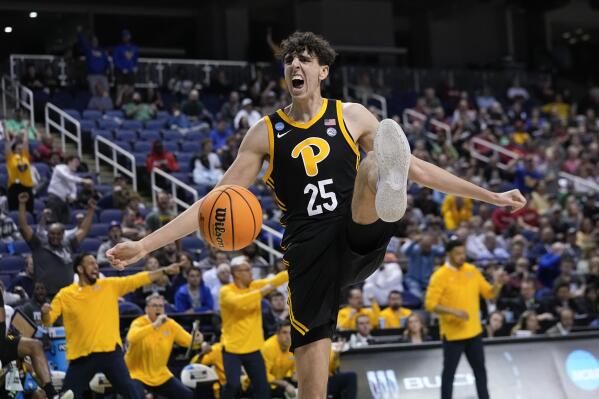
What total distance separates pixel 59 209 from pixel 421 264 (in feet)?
18.0

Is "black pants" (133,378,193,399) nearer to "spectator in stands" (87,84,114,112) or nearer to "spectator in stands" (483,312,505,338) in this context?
"spectator in stands" (483,312,505,338)

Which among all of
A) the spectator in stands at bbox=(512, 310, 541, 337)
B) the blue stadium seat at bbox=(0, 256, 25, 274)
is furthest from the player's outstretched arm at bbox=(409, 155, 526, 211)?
the blue stadium seat at bbox=(0, 256, 25, 274)

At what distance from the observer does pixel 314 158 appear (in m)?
6.03

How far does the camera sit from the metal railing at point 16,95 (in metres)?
19.6

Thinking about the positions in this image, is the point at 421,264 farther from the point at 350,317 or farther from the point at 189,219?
the point at 189,219

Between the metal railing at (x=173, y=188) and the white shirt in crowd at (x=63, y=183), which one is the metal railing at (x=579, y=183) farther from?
the white shirt in crowd at (x=63, y=183)

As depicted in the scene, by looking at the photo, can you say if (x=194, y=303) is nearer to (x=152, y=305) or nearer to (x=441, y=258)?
(x=152, y=305)

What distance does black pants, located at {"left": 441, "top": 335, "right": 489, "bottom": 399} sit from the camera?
1175cm

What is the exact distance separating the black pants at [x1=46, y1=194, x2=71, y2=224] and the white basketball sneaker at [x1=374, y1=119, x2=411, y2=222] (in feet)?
33.1

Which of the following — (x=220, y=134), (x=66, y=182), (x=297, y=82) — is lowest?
(x=66, y=182)

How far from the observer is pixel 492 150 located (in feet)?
77.6

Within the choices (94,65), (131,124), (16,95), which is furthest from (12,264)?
(94,65)

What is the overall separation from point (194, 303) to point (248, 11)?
1539 cm

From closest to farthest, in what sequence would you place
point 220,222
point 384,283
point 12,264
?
point 220,222
point 12,264
point 384,283
